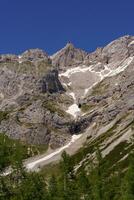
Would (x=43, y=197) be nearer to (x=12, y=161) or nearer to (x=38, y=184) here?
(x=38, y=184)

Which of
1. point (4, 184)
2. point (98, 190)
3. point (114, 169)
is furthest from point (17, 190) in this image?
point (114, 169)

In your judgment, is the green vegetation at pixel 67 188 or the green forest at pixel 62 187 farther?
the green forest at pixel 62 187

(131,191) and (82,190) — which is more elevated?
(82,190)

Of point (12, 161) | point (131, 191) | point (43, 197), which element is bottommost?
point (131, 191)

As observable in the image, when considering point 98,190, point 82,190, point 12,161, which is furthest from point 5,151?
point 98,190

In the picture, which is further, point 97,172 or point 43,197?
point 97,172

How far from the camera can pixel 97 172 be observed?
412ft

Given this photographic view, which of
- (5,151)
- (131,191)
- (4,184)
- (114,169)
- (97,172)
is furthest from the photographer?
(114,169)

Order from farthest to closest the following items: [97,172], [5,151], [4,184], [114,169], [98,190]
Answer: [114,169] < [5,151] < [97,172] < [4,184] < [98,190]

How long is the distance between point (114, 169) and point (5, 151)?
207 ft

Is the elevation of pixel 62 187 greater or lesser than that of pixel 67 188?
greater

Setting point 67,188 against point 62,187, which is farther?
point 62,187

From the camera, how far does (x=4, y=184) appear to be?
115 m

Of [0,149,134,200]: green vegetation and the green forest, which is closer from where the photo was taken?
[0,149,134,200]: green vegetation
